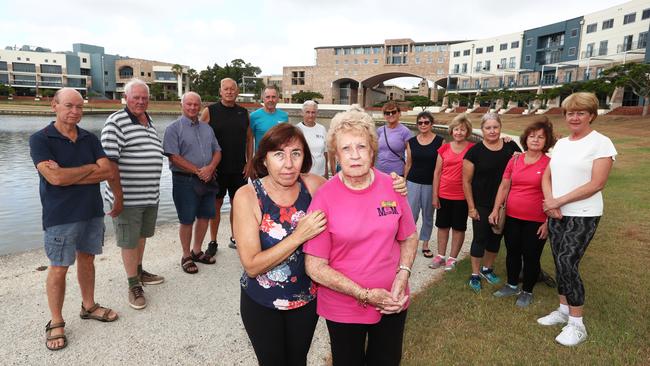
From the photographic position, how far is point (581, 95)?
3.38 meters

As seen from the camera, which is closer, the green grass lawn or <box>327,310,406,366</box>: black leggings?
<box>327,310,406,366</box>: black leggings

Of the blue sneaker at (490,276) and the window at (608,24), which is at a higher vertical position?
the window at (608,24)

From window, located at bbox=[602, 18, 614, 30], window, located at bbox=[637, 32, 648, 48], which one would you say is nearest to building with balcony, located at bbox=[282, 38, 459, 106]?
window, located at bbox=[602, 18, 614, 30]

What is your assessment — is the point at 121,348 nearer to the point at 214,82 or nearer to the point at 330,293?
the point at 330,293

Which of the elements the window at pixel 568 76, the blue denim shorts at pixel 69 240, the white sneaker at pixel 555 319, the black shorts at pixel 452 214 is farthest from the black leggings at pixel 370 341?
the window at pixel 568 76

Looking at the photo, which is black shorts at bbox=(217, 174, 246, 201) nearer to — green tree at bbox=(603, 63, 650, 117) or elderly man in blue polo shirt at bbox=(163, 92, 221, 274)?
elderly man in blue polo shirt at bbox=(163, 92, 221, 274)

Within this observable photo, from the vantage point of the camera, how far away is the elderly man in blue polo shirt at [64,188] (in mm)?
3102

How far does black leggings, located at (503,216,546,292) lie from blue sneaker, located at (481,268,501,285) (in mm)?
405

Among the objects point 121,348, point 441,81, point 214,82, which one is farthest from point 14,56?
point 121,348

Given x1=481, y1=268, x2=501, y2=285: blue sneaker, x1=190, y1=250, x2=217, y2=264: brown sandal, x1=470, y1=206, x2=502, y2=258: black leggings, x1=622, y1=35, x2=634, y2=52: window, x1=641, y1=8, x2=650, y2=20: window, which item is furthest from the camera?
x1=622, y1=35, x2=634, y2=52: window

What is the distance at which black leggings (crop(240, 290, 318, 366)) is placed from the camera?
84.7 inches

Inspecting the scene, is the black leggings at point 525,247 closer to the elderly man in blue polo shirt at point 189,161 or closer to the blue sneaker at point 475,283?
the blue sneaker at point 475,283

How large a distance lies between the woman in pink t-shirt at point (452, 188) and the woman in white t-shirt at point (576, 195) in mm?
1467

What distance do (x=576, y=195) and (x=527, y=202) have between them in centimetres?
63
